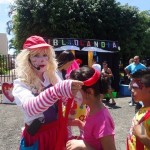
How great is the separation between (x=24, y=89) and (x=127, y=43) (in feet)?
63.2

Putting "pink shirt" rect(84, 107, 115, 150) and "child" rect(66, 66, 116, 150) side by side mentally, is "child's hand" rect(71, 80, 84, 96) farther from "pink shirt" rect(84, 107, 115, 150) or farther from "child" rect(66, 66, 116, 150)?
"pink shirt" rect(84, 107, 115, 150)

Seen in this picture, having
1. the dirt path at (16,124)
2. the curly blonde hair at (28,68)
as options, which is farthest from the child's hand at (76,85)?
the dirt path at (16,124)

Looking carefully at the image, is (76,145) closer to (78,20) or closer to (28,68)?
(28,68)

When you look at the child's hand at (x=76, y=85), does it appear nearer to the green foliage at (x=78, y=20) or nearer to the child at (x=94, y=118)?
the child at (x=94, y=118)

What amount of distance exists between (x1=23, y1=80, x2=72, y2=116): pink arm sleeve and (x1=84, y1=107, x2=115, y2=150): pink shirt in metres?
0.25

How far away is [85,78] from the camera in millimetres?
1925

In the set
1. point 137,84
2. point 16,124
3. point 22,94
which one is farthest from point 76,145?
point 16,124

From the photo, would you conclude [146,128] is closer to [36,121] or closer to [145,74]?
[145,74]

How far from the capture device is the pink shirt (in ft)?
6.12

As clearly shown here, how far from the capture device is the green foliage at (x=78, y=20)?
62.5 ft

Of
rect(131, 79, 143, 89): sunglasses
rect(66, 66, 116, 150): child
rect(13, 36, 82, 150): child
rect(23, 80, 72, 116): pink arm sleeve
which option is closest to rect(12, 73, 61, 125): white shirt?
rect(13, 36, 82, 150): child

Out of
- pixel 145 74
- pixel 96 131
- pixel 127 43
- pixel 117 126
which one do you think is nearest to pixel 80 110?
pixel 145 74

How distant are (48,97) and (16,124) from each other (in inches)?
223

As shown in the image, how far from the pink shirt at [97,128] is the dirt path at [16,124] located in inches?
125
